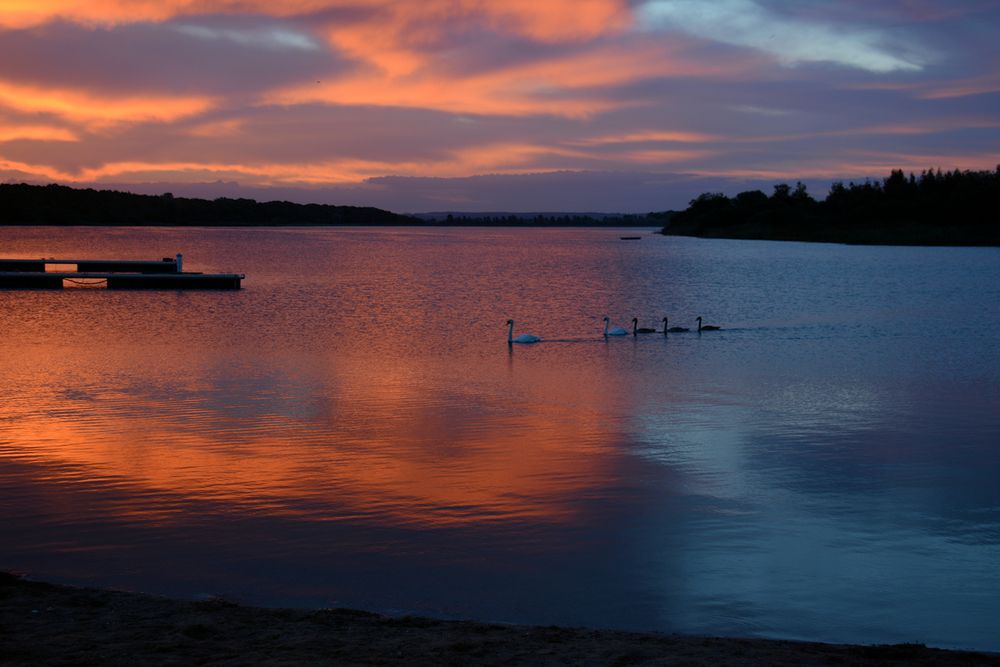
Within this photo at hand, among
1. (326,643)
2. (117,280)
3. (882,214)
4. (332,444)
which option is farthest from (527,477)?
(882,214)

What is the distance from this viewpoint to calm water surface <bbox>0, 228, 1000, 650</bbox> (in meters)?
7.25

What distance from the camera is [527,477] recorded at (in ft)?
34.7

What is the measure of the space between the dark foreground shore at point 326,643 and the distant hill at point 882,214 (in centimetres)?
11826

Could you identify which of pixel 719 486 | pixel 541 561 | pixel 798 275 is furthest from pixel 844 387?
pixel 798 275

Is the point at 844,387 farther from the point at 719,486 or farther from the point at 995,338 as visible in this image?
the point at 995,338

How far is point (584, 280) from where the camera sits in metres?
57.5

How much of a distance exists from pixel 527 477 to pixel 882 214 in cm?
13621

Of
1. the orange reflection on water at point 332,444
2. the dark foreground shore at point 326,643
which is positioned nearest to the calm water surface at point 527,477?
the orange reflection on water at point 332,444

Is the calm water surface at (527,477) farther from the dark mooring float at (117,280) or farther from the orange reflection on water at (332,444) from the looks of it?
the dark mooring float at (117,280)

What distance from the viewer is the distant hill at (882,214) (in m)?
119

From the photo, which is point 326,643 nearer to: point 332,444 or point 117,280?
point 332,444

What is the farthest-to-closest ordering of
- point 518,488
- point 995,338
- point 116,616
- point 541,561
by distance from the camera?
1. point 995,338
2. point 518,488
3. point 541,561
4. point 116,616

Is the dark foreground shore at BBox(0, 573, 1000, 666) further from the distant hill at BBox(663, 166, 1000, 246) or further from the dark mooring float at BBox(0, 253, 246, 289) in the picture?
the distant hill at BBox(663, 166, 1000, 246)

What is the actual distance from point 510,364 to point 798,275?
1746 inches
